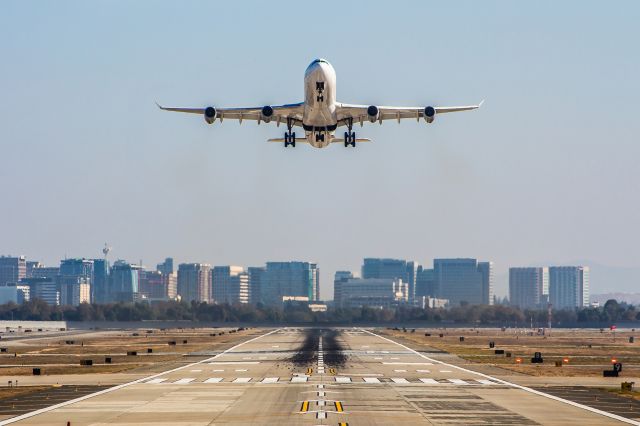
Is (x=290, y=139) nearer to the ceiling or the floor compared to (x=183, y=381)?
nearer to the ceiling

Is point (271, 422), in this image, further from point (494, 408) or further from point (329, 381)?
point (329, 381)

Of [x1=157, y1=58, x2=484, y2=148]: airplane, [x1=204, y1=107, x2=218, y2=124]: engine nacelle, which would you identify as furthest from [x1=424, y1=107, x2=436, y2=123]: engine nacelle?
[x1=204, y1=107, x2=218, y2=124]: engine nacelle

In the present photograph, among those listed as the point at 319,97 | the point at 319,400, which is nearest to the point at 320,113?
the point at 319,97

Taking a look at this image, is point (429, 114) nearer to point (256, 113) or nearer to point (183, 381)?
point (256, 113)

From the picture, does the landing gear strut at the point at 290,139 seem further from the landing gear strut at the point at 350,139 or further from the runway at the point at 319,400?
the runway at the point at 319,400

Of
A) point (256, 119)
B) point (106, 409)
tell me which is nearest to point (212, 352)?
point (256, 119)

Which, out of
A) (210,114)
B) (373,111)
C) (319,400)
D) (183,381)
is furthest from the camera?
(373,111)

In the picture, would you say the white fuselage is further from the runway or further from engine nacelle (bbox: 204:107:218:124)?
the runway
